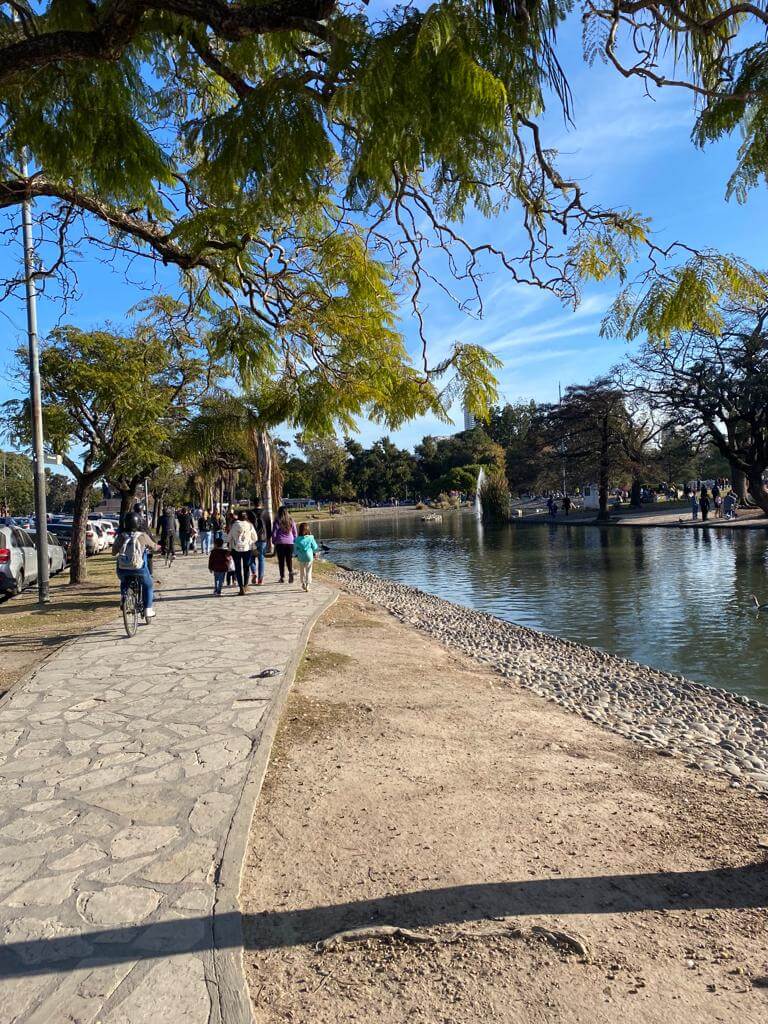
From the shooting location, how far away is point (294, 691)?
7109 mm

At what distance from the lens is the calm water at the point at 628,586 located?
12.2m

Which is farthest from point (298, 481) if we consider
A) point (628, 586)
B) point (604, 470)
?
point (628, 586)

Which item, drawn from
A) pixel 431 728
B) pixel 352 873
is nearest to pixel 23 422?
pixel 431 728

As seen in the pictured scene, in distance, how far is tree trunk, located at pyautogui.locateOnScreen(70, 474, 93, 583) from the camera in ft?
52.5

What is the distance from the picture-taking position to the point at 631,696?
8969 mm

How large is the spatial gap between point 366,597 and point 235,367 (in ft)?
37.9

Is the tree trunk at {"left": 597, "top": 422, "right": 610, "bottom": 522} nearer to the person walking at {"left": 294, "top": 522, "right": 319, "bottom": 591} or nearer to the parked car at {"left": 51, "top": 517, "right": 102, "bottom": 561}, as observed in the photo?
the parked car at {"left": 51, "top": 517, "right": 102, "bottom": 561}

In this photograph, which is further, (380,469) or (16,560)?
(380,469)

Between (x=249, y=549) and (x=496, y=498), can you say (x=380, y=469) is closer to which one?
(x=496, y=498)

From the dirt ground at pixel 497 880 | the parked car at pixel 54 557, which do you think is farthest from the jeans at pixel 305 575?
the parked car at pixel 54 557

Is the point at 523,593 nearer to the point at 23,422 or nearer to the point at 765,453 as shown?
the point at 23,422

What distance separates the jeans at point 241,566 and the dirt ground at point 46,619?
2.55 m

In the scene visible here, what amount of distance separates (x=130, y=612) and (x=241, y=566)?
4.79 m

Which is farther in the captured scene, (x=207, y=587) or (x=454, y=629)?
(x=207, y=587)
